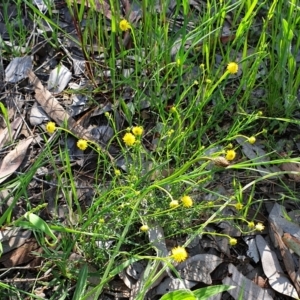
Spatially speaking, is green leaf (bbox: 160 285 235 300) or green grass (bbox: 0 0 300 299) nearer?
green leaf (bbox: 160 285 235 300)

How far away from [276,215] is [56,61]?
0.83m

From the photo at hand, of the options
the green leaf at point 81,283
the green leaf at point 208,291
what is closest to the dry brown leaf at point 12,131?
the green leaf at point 81,283

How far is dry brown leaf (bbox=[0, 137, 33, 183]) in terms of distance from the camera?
1.43m

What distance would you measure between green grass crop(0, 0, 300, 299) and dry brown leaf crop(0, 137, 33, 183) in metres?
0.05

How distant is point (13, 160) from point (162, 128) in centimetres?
41

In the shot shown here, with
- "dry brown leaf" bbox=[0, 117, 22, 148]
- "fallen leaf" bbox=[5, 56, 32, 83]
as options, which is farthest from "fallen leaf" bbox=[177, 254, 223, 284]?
"fallen leaf" bbox=[5, 56, 32, 83]

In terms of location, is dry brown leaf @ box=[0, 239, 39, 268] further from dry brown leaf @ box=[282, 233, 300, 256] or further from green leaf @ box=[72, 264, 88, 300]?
dry brown leaf @ box=[282, 233, 300, 256]

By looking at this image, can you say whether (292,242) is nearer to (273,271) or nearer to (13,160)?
(273,271)

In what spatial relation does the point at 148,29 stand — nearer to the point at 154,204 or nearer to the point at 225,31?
the point at 225,31

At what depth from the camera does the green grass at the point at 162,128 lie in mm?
1270

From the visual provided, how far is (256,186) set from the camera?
4.94ft

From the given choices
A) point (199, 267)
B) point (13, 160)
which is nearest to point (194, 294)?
point (199, 267)

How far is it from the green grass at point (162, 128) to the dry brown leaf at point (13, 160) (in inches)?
2.1

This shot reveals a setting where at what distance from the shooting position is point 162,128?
59.1 inches
